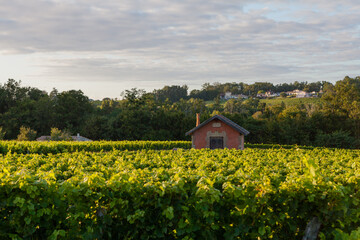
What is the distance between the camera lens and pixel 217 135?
34.8 m

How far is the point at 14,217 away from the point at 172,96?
116535 millimetres

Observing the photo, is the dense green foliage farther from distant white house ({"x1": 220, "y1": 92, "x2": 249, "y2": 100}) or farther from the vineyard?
distant white house ({"x1": 220, "y1": 92, "x2": 249, "y2": 100})

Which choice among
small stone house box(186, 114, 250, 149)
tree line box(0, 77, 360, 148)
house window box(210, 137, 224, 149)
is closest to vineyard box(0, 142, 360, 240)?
small stone house box(186, 114, 250, 149)

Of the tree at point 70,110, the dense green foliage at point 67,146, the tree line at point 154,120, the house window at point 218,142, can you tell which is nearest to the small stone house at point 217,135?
the house window at point 218,142

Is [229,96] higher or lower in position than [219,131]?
higher

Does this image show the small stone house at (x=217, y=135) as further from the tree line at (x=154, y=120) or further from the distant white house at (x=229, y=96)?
the distant white house at (x=229, y=96)

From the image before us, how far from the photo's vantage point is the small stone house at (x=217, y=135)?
3469 cm

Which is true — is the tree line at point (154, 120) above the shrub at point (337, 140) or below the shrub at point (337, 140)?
above

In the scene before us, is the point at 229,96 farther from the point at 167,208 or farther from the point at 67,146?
the point at 167,208

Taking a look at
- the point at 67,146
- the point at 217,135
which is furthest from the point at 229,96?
the point at 67,146

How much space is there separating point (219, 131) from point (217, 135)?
0.46 m

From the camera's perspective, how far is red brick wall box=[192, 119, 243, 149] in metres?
34.7

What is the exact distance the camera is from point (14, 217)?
6.30 meters

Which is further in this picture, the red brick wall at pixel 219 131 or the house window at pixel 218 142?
the house window at pixel 218 142
